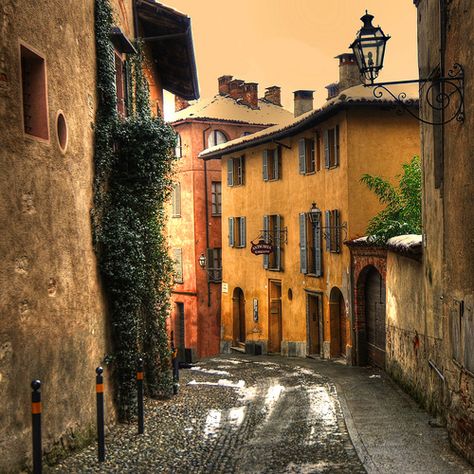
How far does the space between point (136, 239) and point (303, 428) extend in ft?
12.4

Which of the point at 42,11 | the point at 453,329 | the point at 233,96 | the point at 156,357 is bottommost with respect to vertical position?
the point at 156,357

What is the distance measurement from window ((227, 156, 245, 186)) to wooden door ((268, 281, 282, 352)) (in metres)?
4.97

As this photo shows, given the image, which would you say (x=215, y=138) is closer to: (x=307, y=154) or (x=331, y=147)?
(x=307, y=154)

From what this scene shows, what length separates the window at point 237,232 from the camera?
3200cm

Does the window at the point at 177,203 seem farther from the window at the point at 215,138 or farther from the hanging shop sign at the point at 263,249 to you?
the hanging shop sign at the point at 263,249

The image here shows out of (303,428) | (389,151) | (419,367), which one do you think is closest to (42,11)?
(303,428)

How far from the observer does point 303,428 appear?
440 inches

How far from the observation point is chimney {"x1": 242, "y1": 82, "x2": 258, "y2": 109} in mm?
40000

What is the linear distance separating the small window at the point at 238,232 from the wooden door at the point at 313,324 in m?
6.42

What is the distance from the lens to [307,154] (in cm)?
2580

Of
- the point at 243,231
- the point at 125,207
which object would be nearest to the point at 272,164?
the point at 243,231

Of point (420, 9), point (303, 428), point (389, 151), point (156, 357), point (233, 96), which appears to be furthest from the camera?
point (233, 96)

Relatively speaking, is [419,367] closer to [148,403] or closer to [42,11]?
[148,403]

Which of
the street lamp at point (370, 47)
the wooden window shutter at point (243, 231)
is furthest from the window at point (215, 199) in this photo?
the street lamp at point (370, 47)
